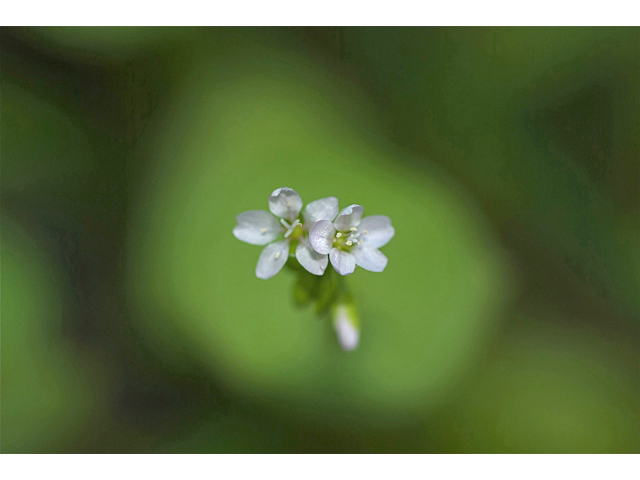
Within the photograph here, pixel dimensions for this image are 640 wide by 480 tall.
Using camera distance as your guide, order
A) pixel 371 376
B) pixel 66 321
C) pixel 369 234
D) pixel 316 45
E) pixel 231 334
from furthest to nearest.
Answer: pixel 316 45
pixel 66 321
pixel 371 376
pixel 231 334
pixel 369 234

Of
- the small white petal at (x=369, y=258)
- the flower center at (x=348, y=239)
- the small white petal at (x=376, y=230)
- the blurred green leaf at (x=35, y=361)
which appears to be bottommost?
the blurred green leaf at (x=35, y=361)

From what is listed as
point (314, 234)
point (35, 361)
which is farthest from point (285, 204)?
point (35, 361)

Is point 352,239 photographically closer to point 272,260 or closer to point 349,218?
point 349,218

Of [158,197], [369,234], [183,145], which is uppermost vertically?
[183,145]

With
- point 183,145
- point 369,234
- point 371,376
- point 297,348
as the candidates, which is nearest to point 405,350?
point 371,376

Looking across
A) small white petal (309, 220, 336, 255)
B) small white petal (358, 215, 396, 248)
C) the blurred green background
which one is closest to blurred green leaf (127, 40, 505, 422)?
the blurred green background

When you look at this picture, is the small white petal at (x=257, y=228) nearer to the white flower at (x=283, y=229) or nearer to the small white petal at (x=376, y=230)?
the white flower at (x=283, y=229)

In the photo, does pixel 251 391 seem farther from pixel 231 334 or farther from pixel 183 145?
pixel 183 145

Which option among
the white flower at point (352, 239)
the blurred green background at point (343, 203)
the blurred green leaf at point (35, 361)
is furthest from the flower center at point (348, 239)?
the blurred green leaf at point (35, 361)
